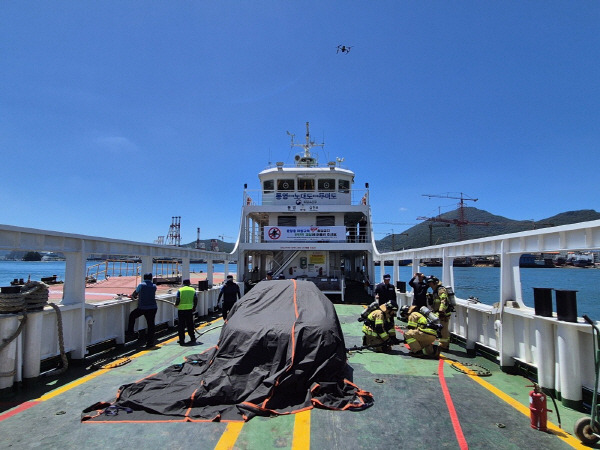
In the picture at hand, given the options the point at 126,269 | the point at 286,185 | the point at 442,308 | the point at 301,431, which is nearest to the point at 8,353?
the point at 301,431

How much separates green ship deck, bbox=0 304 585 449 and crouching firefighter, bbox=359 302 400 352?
1.36 metres

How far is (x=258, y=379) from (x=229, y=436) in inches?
35.5

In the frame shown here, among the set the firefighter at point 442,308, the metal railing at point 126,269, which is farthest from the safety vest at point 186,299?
the metal railing at point 126,269

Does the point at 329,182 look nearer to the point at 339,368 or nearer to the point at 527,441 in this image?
the point at 339,368

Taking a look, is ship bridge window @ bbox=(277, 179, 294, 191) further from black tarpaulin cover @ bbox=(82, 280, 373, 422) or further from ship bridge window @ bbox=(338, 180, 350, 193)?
black tarpaulin cover @ bbox=(82, 280, 373, 422)

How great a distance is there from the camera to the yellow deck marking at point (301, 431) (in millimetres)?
3377

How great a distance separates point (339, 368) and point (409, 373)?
5.55 feet

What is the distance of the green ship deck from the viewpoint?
3.46 meters

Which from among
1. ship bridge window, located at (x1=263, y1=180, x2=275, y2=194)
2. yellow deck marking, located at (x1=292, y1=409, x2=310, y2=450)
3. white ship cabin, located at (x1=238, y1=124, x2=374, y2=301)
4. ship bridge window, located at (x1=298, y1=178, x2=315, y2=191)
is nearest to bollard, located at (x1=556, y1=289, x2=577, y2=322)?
yellow deck marking, located at (x1=292, y1=409, x2=310, y2=450)

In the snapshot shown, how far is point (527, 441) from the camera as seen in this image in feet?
11.5

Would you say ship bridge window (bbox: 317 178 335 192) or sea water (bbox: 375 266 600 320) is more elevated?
ship bridge window (bbox: 317 178 335 192)

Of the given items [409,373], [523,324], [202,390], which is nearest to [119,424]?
[202,390]

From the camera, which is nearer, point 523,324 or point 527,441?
point 527,441

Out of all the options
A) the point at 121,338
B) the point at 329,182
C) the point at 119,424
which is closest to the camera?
the point at 119,424
